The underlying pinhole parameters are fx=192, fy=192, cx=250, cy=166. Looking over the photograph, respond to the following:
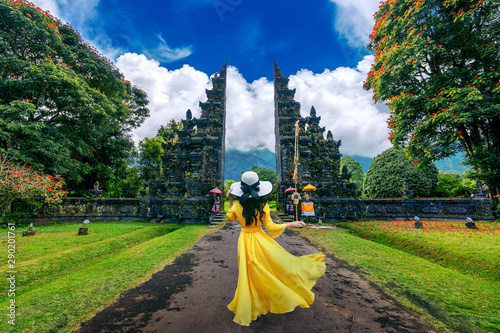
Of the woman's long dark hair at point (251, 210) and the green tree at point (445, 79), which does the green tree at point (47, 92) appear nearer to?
the woman's long dark hair at point (251, 210)

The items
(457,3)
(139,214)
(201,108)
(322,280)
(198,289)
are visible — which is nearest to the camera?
(198,289)

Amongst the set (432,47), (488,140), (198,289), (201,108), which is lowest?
(198,289)

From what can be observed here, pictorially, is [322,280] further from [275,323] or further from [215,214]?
[215,214]

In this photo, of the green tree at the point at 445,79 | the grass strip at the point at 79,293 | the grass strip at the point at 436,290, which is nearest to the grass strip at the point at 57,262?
the grass strip at the point at 79,293

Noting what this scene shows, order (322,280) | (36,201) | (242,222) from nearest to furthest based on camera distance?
(242,222), (322,280), (36,201)

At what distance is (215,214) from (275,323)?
12.4 meters

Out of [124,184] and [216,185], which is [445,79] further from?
[124,184]

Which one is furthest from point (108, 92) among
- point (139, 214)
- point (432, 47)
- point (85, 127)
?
point (432, 47)

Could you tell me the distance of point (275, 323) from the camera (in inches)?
104

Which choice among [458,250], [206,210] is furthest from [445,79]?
[206,210]

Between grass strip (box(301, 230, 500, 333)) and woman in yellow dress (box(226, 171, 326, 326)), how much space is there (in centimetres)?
175

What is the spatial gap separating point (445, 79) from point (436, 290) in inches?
458

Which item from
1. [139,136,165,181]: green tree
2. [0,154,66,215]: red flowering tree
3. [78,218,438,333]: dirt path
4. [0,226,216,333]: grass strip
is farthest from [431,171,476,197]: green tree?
[139,136,165,181]: green tree

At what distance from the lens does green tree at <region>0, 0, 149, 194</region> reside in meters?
11.4
